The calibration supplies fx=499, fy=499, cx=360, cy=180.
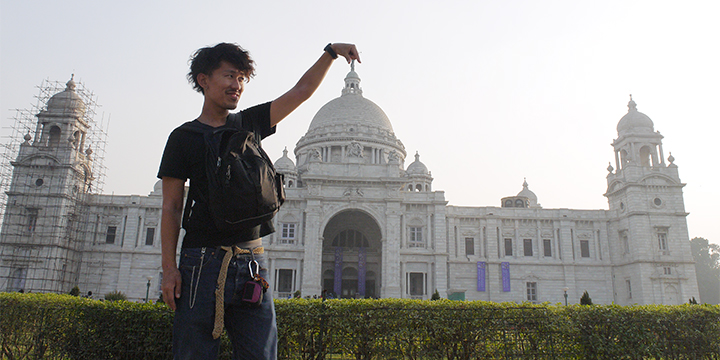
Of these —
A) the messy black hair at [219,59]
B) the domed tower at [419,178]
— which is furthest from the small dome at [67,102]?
the messy black hair at [219,59]

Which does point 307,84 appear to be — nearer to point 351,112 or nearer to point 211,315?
point 211,315

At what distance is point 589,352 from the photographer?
8289 millimetres

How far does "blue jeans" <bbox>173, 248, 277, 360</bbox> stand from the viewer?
9.71 feet

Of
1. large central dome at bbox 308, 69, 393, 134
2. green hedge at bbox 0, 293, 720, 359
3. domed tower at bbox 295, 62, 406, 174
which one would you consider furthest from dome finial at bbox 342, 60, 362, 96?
green hedge at bbox 0, 293, 720, 359

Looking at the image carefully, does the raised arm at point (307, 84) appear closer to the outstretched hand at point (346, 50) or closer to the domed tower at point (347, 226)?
the outstretched hand at point (346, 50)

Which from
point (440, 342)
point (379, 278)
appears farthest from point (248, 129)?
point (379, 278)

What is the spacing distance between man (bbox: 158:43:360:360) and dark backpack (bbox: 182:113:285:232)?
5.9 inches

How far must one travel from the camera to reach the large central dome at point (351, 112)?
60.5 meters

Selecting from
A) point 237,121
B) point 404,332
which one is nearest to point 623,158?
point 404,332

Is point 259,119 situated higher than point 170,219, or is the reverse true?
point 259,119

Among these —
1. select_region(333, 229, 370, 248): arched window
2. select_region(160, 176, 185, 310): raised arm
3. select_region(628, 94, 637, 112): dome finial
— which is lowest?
select_region(160, 176, 185, 310): raised arm

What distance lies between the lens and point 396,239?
4009 cm

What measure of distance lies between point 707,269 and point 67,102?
88.5m

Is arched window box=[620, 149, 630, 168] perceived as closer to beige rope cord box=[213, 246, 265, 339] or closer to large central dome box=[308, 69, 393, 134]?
large central dome box=[308, 69, 393, 134]
